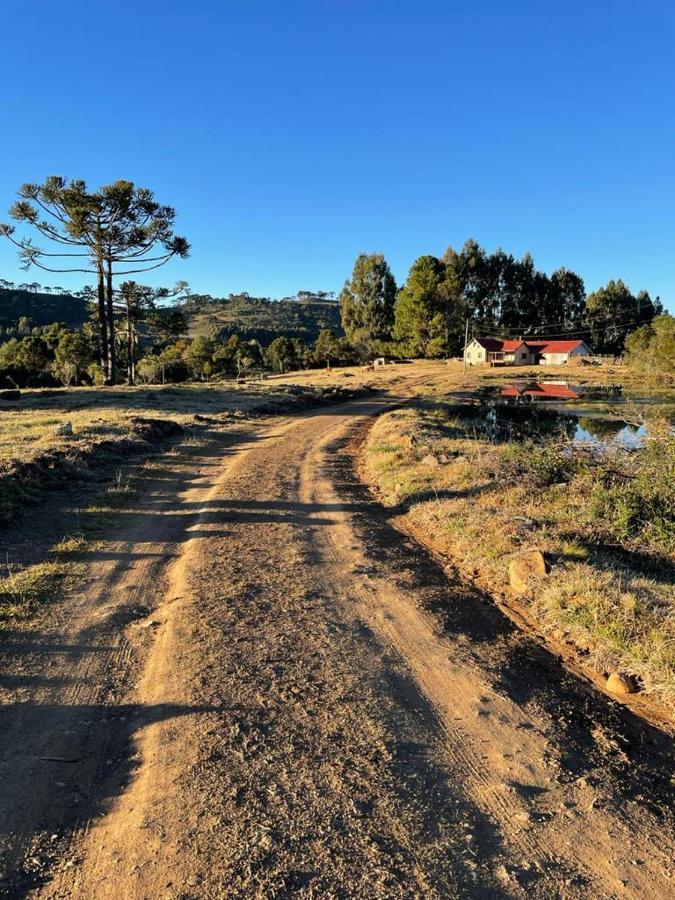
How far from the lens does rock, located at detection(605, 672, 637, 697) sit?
449 centimetres

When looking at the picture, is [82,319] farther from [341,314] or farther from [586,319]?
[586,319]

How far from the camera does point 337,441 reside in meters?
18.1

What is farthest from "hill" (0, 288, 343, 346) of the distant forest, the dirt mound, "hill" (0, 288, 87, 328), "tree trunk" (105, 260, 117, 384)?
the dirt mound

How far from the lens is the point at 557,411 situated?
3497 centimetres

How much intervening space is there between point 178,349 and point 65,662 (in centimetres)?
7567

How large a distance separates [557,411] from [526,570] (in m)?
31.3

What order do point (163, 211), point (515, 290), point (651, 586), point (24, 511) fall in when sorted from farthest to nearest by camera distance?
point (515, 290) < point (163, 211) < point (24, 511) < point (651, 586)

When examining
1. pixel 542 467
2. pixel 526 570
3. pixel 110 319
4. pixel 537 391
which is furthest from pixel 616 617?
pixel 110 319

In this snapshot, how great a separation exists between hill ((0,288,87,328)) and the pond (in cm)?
12942

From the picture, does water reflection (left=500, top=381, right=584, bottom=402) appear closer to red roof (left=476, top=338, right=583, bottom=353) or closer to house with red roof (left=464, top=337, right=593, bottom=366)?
house with red roof (left=464, top=337, right=593, bottom=366)

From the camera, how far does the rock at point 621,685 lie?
4.49 m

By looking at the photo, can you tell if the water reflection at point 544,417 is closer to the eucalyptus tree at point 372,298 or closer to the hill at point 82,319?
the eucalyptus tree at point 372,298

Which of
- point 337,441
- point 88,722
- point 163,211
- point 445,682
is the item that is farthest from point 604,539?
point 163,211

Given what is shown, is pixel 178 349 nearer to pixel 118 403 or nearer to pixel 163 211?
pixel 163 211
